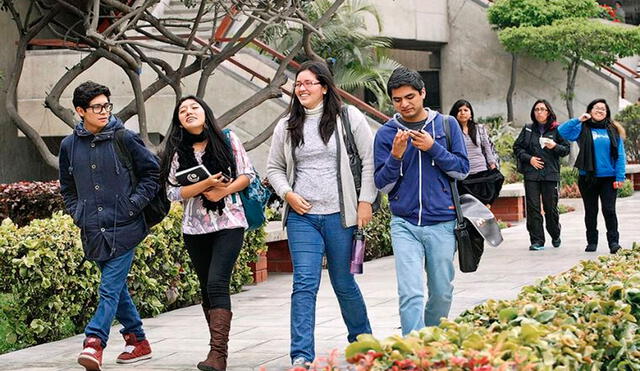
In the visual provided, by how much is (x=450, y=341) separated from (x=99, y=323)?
3400mm

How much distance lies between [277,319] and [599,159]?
4934 mm

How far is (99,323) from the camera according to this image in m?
7.21

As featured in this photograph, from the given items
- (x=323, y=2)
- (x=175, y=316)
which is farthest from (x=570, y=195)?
(x=175, y=316)

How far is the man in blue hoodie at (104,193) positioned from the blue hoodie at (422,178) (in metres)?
1.52

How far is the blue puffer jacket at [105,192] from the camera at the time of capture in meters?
7.31

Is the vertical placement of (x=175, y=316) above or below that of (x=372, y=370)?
below

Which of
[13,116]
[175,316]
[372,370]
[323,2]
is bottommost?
[175,316]

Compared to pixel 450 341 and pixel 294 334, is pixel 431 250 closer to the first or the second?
pixel 294 334

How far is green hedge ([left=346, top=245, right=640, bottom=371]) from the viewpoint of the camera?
3988 mm

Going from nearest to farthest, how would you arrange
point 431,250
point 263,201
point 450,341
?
point 450,341, point 431,250, point 263,201

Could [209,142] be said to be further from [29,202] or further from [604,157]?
[604,157]

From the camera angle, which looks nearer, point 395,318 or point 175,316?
point 395,318

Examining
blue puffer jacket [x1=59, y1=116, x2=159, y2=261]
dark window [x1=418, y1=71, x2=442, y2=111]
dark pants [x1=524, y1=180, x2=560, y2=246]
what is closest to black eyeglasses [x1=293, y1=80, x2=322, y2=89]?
blue puffer jacket [x1=59, y1=116, x2=159, y2=261]

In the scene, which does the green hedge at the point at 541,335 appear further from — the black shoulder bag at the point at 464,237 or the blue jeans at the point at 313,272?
the blue jeans at the point at 313,272
